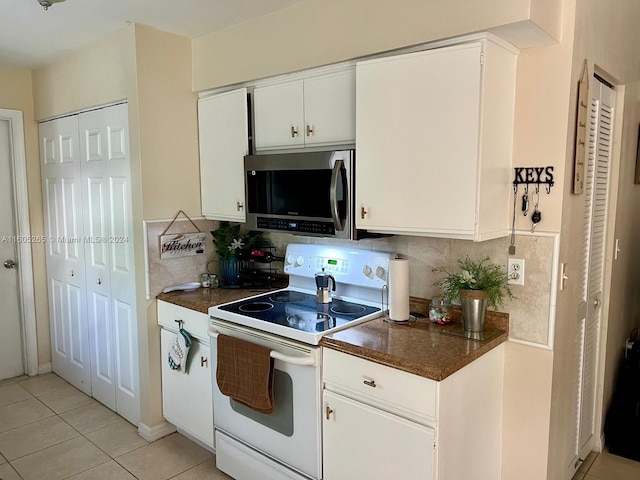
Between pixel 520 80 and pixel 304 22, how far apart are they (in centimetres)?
104

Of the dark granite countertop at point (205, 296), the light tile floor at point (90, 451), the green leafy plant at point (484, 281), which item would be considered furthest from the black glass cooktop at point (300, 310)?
the light tile floor at point (90, 451)

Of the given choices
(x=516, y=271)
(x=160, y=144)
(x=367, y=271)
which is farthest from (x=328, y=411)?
(x=160, y=144)

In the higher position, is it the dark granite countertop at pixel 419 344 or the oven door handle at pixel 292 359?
the dark granite countertop at pixel 419 344

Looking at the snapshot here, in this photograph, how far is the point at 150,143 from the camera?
269cm

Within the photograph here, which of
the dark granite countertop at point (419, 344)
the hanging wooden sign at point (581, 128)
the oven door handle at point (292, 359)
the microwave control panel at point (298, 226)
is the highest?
the hanging wooden sign at point (581, 128)

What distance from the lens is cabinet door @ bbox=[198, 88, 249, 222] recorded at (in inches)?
105

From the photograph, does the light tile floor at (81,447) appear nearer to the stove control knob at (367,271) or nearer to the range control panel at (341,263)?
the range control panel at (341,263)

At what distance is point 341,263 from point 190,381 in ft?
3.51

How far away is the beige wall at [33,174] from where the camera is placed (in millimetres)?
3535

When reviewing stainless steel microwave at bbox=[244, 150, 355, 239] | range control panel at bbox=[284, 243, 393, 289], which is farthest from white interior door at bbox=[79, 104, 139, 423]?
range control panel at bbox=[284, 243, 393, 289]

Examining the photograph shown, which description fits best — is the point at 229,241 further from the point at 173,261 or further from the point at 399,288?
the point at 399,288

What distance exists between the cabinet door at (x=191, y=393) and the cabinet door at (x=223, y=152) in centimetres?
79

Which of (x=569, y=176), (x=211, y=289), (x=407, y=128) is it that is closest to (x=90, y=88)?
(x=211, y=289)

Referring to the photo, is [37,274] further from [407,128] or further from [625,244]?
[625,244]
